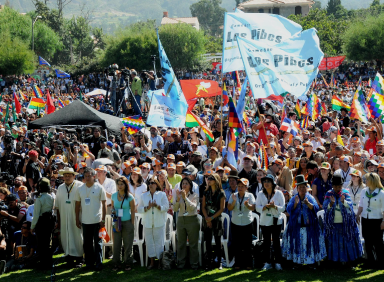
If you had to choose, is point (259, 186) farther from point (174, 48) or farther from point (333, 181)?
point (174, 48)

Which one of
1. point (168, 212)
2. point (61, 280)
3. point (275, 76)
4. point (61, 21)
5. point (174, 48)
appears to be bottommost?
point (61, 280)

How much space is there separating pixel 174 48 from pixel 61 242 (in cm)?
4795

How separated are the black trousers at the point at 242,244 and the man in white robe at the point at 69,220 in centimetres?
254

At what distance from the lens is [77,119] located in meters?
13.3

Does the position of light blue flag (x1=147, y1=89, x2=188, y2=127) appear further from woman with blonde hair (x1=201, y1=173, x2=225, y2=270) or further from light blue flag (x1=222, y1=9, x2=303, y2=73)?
woman with blonde hair (x1=201, y1=173, x2=225, y2=270)

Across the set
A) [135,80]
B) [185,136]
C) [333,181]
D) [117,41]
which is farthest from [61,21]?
[333,181]

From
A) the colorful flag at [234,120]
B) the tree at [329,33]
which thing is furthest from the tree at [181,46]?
the colorful flag at [234,120]

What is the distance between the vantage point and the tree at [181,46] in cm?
5472

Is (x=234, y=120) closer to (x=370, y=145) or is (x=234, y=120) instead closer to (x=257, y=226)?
(x=257, y=226)

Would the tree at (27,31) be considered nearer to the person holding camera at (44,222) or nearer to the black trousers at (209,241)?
the person holding camera at (44,222)

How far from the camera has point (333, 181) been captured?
7.65m

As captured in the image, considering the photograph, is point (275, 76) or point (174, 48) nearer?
point (275, 76)

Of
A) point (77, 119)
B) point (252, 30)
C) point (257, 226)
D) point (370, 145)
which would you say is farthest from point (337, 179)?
point (77, 119)

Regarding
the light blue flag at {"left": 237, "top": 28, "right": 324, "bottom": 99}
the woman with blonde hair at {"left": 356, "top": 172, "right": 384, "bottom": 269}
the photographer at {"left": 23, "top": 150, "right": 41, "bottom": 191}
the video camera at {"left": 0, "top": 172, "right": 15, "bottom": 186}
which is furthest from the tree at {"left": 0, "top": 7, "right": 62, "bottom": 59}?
the woman with blonde hair at {"left": 356, "top": 172, "right": 384, "bottom": 269}
